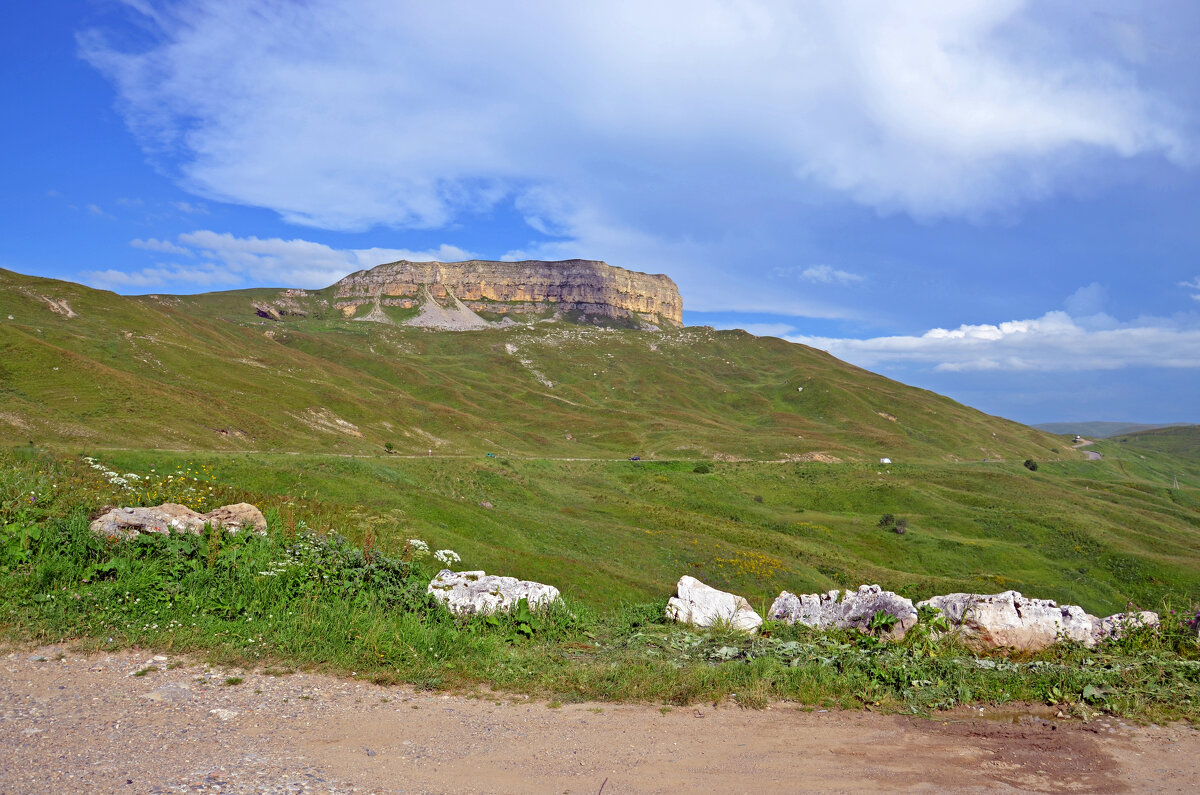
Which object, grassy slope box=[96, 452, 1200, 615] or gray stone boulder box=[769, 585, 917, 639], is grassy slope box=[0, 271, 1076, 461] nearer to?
grassy slope box=[96, 452, 1200, 615]

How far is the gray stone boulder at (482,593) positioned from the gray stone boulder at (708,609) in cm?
353

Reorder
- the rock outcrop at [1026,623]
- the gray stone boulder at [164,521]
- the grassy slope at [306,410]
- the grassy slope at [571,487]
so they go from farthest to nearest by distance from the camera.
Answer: the grassy slope at [306,410] < the grassy slope at [571,487] < the rock outcrop at [1026,623] < the gray stone boulder at [164,521]

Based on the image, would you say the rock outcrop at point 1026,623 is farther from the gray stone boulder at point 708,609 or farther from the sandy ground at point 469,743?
the sandy ground at point 469,743

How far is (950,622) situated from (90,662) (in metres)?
16.4

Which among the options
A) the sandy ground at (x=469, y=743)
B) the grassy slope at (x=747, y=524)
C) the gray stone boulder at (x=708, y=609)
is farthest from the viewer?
the grassy slope at (x=747, y=524)

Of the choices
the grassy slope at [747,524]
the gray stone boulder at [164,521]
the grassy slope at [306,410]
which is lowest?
the grassy slope at [747,524]

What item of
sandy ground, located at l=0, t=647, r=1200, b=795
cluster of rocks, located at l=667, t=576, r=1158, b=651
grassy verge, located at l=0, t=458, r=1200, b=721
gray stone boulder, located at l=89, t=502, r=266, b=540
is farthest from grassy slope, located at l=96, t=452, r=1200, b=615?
sandy ground, located at l=0, t=647, r=1200, b=795

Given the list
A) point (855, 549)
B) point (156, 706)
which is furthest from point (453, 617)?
point (855, 549)

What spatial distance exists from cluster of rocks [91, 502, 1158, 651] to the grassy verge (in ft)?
1.68

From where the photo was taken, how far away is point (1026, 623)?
13898 mm

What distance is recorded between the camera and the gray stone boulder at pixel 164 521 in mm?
12914

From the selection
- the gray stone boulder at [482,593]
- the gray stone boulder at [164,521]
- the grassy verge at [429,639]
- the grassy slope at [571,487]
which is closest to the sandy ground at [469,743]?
the grassy verge at [429,639]

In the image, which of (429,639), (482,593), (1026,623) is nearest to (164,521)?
(429,639)

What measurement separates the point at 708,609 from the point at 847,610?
3466mm
